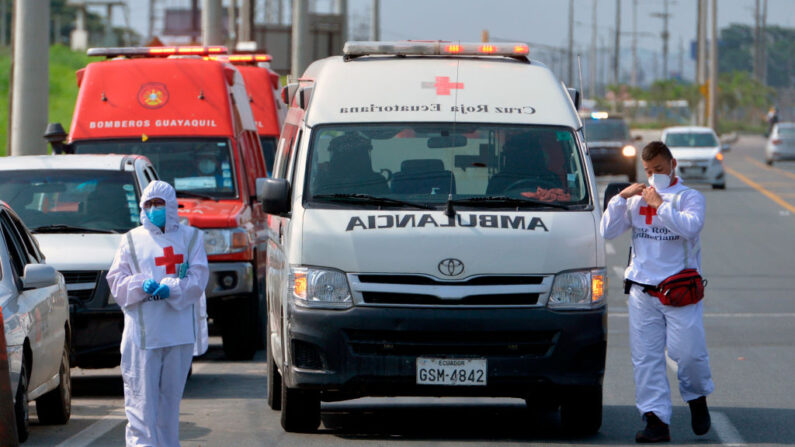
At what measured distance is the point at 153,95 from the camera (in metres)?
15.6

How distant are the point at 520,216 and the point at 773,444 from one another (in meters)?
2.06

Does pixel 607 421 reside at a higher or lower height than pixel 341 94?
lower

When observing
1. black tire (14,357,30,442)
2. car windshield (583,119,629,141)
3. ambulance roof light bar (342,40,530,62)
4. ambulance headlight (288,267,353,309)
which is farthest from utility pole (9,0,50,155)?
car windshield (583,119,629,141)

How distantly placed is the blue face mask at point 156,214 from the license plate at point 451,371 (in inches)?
73.1

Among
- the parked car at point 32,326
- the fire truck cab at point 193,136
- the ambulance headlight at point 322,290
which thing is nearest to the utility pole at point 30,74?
the fire truck cab at point 193,136

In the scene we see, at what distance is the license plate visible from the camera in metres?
9.21

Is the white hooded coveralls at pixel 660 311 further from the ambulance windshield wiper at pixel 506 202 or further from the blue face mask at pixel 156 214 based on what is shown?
the blue face mask at pixel 156 214

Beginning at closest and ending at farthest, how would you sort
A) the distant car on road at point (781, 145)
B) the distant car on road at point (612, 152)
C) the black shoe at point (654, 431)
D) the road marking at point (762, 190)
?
the black shoe at point (654, 431)
the road marking at point (762, 190)
the distant car on road at point (612, 152)
the distant car on road at point (781, 145)

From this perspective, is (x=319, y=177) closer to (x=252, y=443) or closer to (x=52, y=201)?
(x=252, y=443)

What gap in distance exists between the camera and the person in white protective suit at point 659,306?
370 inches

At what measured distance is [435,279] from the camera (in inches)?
362

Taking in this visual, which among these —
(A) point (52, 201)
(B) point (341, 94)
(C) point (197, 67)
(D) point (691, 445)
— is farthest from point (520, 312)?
(C) point (197, 67)

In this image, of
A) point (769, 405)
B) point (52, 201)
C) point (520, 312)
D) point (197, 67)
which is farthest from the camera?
point (197, 67)

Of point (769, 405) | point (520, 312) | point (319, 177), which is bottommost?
point (769, 405)
